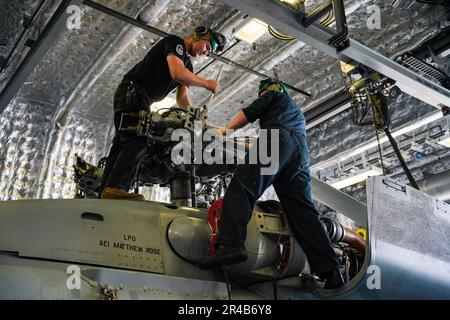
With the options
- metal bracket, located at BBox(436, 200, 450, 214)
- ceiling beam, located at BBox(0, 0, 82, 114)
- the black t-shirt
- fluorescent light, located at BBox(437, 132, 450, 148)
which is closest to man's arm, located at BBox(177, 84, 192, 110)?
the black t-shirt

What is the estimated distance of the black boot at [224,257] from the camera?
2.68 m

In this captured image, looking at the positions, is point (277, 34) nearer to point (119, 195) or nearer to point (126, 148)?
point (126, 148)

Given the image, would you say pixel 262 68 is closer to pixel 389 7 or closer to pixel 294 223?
pixel 389 7

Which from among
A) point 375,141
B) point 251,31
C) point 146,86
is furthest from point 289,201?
point 375,141

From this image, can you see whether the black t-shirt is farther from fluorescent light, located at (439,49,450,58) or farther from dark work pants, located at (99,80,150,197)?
fluorescent light, located at (439,49,450,58)

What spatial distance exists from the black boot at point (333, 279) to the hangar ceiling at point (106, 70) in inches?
126

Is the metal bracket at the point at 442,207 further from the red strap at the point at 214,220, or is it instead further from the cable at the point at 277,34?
the cable at the point at 277,34

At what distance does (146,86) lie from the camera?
3783 mm

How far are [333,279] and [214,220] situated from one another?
867 millimetres

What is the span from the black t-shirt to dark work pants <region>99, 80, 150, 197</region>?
9 centimetres

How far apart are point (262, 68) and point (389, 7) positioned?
1705mm

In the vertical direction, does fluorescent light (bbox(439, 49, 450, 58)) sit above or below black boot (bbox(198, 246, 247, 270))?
above

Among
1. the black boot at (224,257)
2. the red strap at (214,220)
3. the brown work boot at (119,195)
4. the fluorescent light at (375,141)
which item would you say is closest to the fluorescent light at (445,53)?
the fluorescent light at (375,141)

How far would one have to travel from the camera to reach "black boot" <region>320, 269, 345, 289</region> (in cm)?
292
